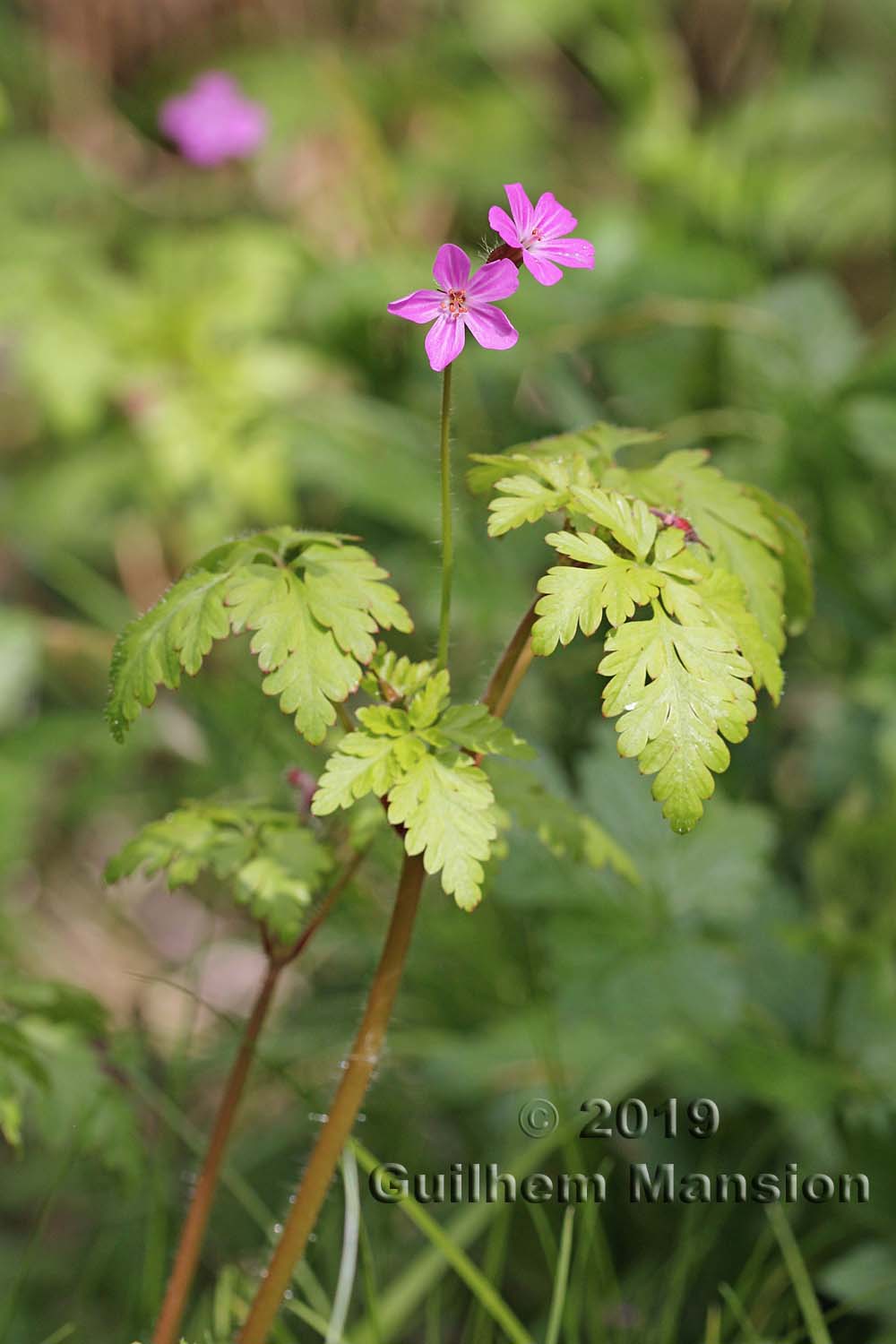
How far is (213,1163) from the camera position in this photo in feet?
2.98

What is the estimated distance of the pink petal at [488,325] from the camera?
29.6 inches

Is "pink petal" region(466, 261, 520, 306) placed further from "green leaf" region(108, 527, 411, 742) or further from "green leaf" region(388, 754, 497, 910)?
"green leaf" region(388, 754, 497, 910)

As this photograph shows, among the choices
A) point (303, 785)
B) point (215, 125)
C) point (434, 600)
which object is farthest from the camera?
point (215, 125)

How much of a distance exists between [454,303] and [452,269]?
0.02m

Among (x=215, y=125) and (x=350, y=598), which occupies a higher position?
(x=215, y=125)

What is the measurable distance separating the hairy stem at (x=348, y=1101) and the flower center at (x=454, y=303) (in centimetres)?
19

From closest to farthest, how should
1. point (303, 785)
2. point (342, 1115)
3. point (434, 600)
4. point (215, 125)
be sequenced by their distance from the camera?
point (342, 1115)
point (303, 785)
point (434, 600)
point (215, 125)

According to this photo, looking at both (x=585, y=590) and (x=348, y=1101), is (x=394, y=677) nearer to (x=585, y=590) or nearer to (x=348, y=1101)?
(x=585, y=590)

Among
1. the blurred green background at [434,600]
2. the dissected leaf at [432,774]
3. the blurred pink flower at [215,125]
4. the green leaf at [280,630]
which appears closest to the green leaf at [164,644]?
the green leaf at [280,630]

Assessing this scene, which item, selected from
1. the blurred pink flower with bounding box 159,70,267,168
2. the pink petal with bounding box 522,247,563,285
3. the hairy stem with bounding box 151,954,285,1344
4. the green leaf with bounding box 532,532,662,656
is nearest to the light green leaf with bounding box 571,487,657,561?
the green leaf with bounding box 532,532,662,656

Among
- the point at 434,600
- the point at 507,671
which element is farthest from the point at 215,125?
the point at 507,671

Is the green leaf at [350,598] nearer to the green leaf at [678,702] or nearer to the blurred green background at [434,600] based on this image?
the green leaf at [678,702]

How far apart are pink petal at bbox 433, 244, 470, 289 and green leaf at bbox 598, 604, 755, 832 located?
0.74 feet

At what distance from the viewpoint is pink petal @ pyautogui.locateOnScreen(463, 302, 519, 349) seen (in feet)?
2.47
